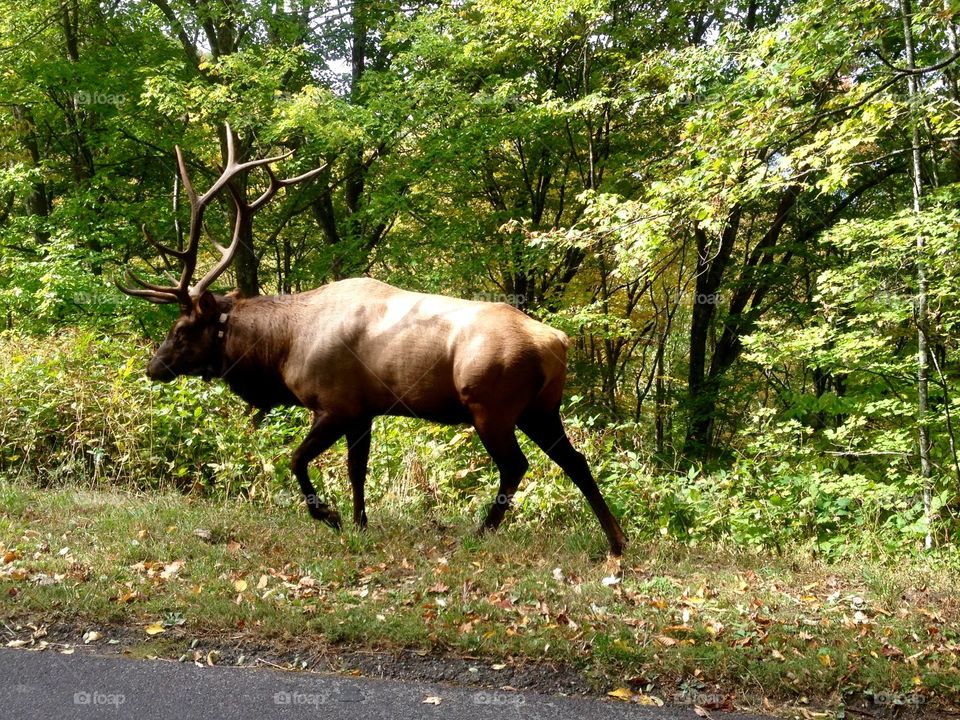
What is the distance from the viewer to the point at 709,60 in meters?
9.12

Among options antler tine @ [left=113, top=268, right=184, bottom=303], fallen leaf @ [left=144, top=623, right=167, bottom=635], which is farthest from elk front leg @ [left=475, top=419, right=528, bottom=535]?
antler tine @ [left=113, top=268, right=184, bottom=303]

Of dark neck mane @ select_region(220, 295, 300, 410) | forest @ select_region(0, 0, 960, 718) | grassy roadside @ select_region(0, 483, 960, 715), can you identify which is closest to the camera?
grassy roadside @ select_region(0, 483, 960, 715)

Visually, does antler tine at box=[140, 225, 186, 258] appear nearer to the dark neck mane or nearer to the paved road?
the dark neck mane

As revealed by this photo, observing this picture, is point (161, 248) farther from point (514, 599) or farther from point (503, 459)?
point (514, 599)

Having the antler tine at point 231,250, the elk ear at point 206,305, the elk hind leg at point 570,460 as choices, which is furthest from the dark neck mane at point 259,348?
the elk hind leg at point 570,460

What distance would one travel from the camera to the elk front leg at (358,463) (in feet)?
→ 19.0

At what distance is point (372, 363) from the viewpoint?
5555 millimetres

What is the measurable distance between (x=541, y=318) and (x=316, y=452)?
6168 mm

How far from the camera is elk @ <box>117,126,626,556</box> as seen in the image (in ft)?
16.9

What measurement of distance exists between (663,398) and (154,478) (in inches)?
394

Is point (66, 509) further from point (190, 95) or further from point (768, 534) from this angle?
point (190, 95)

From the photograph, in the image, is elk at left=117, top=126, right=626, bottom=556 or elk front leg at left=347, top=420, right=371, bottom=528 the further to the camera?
elk front leg at left=347, top=420, right=371, bottom=528

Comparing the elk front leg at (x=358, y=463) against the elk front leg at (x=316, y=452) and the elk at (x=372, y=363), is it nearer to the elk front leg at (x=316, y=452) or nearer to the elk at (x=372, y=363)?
the elk at (x=372, y=363)

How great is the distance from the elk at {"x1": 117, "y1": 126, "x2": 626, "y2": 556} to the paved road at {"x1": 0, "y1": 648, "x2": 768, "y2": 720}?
2.05 m
